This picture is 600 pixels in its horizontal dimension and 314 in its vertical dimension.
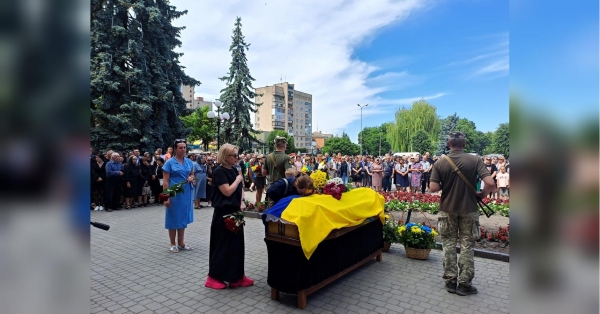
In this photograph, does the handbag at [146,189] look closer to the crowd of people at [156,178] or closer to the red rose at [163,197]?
the crowd of people at [156,178]

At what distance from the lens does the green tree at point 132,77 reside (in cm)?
1778

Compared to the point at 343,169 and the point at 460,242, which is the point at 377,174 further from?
the point at 460,242

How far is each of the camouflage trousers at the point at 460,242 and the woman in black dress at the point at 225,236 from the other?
2.89m

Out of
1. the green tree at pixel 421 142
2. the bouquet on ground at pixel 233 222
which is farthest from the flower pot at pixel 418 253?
the green tree at pixel 421 142

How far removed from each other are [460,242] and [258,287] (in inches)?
115

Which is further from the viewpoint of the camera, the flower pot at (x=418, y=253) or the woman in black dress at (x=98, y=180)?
the woman in black dress at (x=98, y=180)

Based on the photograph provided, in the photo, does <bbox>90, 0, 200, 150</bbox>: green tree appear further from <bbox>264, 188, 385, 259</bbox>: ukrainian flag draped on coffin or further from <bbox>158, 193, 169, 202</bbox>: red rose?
<bbox>264, 188, 385, 259</bbox>: ukrainian flag draped on coffin

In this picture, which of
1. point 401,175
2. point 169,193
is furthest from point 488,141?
point 169,193

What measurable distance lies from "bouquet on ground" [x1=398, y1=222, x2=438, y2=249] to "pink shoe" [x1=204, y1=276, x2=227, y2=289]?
3.34 m

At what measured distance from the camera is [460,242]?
15.2 feet
